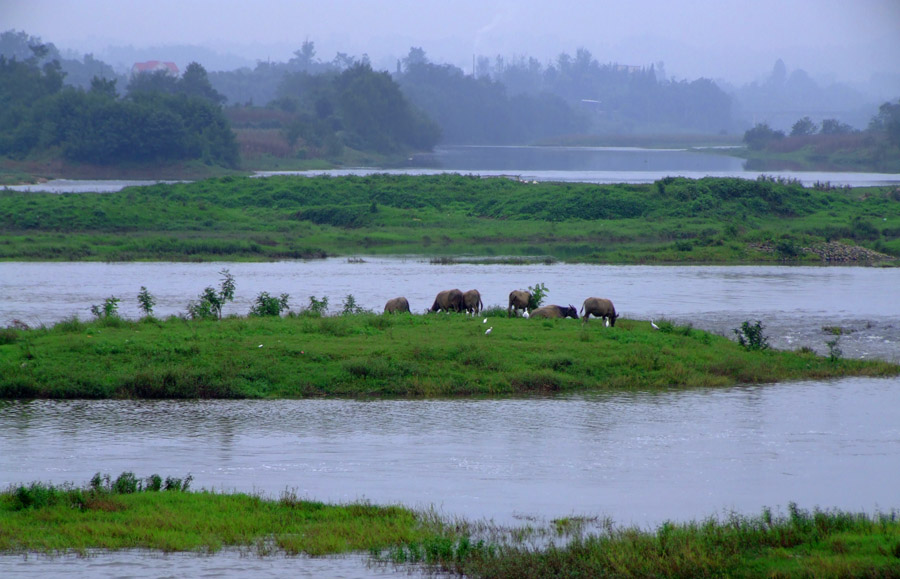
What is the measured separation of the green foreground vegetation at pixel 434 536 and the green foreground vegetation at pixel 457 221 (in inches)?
995

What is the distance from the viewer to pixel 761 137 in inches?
4476

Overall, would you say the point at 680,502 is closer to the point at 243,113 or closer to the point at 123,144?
the point at 123,144

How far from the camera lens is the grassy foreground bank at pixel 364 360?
51.2 feet

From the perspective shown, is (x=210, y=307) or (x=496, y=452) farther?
(x=210, y=307)

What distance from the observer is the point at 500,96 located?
161125 millimetres

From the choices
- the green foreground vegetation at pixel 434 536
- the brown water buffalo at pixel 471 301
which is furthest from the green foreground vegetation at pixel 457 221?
the green foreground vegetation at pixel 434 536

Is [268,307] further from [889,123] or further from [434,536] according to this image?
[889,123]

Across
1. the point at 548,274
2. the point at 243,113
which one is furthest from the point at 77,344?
the point at 243,113

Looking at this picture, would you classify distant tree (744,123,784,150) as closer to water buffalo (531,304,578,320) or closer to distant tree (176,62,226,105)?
distant tree (176,62,226,105)

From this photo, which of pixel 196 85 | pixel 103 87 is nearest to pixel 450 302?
pixel 103 87

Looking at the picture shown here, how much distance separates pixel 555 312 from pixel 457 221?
23491mm

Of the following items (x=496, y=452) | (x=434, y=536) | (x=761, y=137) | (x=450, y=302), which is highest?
(x=761, y=137)

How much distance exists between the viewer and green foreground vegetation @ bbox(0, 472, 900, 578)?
8070mm

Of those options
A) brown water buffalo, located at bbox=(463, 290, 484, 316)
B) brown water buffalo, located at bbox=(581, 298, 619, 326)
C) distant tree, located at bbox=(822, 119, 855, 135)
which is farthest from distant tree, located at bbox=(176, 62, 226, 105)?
brown water buffalo, located at bbox=(581, 298, 619, 326)
